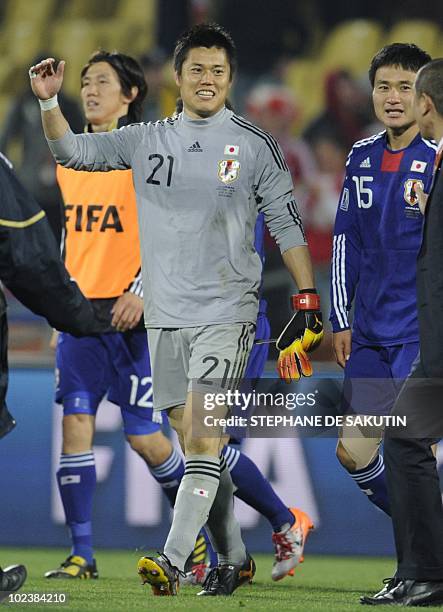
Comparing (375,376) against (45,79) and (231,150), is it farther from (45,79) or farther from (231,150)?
(45,79)

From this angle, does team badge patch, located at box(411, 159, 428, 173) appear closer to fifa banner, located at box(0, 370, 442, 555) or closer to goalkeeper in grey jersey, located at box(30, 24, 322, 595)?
goalkeeper in grey jersey, located at box(30, 24, 322, 595)

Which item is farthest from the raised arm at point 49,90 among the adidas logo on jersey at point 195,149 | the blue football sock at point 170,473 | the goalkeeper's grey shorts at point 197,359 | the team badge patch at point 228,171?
the blue football sock at point 170,473

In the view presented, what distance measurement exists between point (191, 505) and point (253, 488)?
3.59 ft

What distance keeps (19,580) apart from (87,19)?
9.76m

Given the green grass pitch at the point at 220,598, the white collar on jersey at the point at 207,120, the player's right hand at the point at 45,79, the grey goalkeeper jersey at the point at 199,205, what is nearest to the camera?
the green grass pitch at the point at 220,598

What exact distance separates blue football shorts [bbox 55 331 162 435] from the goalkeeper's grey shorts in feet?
3.97

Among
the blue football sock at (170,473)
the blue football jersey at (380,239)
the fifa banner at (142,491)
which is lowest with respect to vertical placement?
the fifa banner at (142,491)

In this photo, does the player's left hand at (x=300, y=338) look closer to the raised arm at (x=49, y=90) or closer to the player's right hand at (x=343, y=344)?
the player's right hand at (x=343, y=344)

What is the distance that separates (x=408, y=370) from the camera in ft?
17.4

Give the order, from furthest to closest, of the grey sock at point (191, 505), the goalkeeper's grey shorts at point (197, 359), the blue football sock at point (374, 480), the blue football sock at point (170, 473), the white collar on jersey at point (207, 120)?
the blue football sock at point (170, 473) < the blue football sock at point (374, 480) < the white collar on jersey at point (207, 120) < the goalkeeper's grey shorts at point (197, 359) < the grey sock at point (191, 505)

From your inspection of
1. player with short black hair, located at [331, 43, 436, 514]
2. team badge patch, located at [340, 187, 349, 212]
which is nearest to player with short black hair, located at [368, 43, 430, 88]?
player with short black hair, located at [331, 43, 436, 514]

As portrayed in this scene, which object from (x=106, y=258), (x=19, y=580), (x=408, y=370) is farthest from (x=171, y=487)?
(x=19, y=580)

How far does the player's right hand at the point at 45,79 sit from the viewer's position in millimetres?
4793

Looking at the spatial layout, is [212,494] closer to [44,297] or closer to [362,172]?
[44,297]
